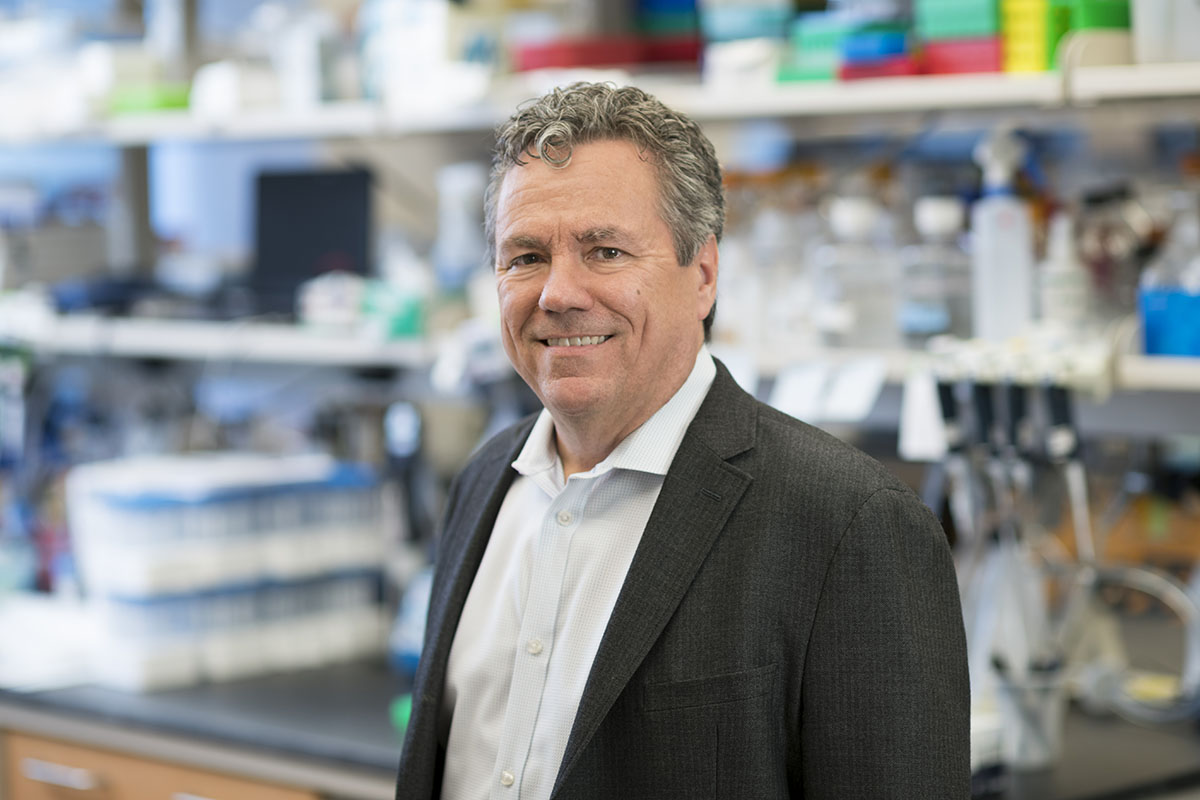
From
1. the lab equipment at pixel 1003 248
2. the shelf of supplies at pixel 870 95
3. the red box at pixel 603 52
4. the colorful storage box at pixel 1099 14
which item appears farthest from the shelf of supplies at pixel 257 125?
the colorful storage box at pixel 1099 14

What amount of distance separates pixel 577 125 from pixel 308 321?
1.59 m

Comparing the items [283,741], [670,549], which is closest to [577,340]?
[670,549]

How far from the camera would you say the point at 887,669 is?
1.19 m

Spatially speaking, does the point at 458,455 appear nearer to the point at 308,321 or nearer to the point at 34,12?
the point at 308,321

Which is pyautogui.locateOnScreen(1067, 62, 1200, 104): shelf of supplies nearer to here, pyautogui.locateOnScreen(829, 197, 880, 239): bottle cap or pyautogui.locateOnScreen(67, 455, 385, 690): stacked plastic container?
pyautogui.locateOnScreen(829, 197, 880, 239): bottle cap

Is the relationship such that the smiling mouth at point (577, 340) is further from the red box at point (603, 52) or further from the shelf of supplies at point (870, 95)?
the red box at point (603, 52)

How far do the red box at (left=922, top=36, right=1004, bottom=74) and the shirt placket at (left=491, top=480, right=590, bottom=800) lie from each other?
0.99 m

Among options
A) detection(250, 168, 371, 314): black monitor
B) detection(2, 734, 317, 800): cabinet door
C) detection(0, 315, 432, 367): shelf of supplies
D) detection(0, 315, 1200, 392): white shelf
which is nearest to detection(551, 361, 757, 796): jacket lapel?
detection(0, 315, 1200, 392): white shelf

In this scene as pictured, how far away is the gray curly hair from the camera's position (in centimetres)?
127

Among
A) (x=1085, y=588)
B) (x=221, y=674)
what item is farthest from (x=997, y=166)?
(x=221, y=674)

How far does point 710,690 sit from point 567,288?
1.23 ft

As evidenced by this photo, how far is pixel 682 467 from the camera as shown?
51.7 inches

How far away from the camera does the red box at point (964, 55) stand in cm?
198

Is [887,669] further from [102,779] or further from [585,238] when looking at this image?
[102,779]
